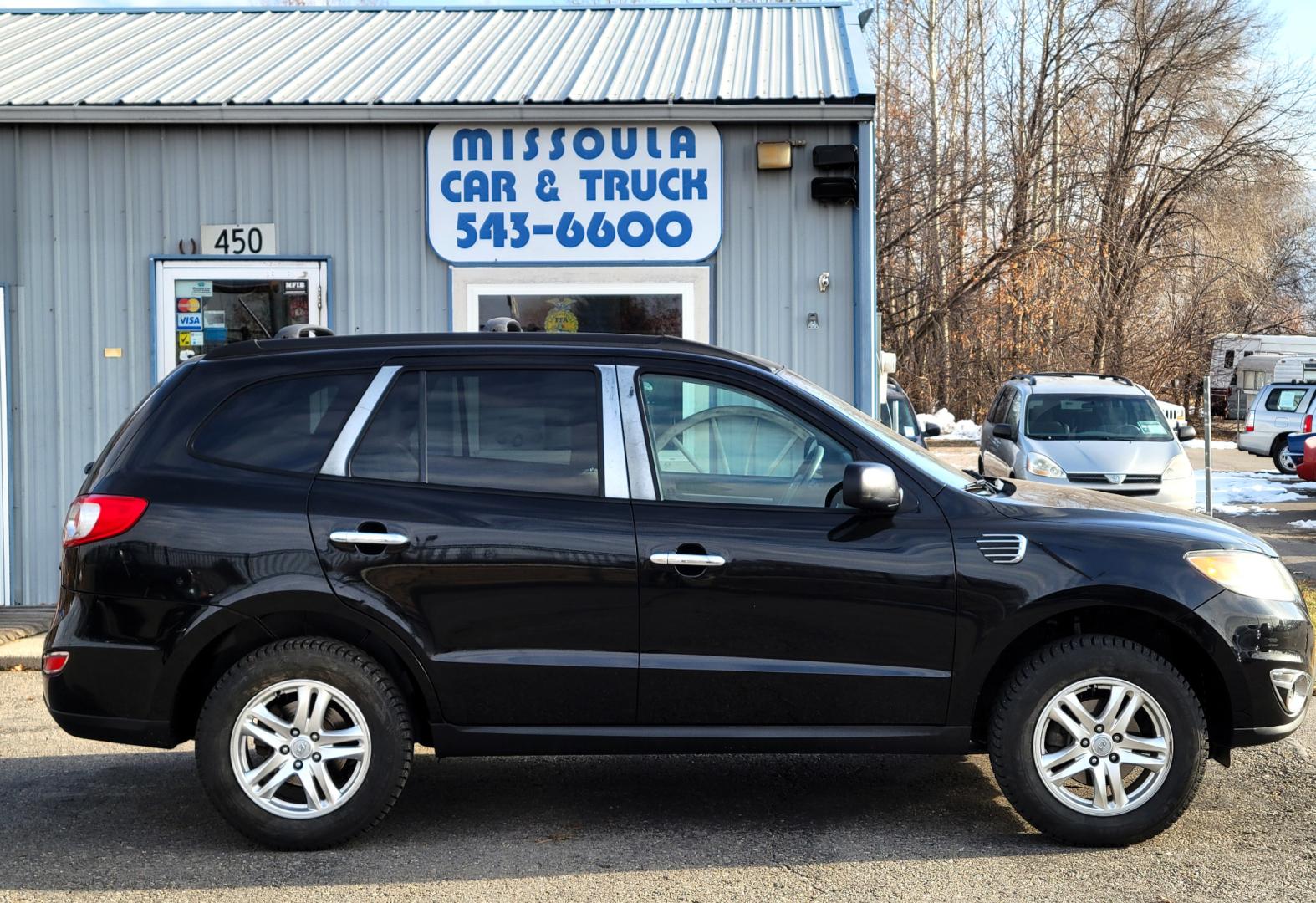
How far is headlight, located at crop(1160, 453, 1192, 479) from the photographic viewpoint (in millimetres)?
14406

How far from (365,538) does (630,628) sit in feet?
3.20

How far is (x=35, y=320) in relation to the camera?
9.86 meters

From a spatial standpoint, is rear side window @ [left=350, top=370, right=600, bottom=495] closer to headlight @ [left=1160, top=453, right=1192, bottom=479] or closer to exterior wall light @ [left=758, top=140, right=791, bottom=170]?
exterior wall light @ [left=758, top=140, right=791, bottom=170]

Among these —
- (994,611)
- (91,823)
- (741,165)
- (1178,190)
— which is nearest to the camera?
(994,611)

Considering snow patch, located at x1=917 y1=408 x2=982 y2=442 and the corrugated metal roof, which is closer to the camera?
the corrugated metal roof

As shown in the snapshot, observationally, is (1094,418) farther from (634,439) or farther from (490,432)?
(490,432)

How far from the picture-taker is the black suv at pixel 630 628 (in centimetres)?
473

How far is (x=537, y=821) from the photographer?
5207 millimetres

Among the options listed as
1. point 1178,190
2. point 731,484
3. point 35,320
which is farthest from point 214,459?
point 1178,190

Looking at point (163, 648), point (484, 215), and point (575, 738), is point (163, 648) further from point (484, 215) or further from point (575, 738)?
point (484, 215)

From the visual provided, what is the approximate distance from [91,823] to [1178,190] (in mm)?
36076

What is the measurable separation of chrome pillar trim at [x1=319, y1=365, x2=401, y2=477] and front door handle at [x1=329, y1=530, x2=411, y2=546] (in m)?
0.24

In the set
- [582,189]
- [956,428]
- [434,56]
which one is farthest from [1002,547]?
[956,428]

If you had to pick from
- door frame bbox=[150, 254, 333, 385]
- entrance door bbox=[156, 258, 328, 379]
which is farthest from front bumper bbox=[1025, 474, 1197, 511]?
entrance door bbox=[156, 258, 328, 379]
